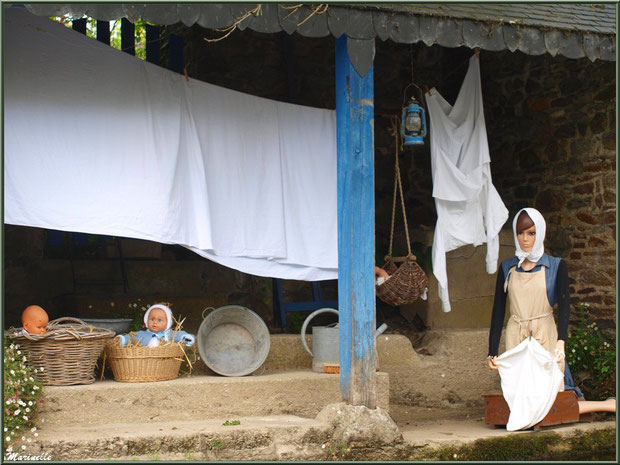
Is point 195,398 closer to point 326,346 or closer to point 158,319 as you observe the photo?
point 158,319

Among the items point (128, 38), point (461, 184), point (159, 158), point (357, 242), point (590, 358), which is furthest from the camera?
point (128, 38)

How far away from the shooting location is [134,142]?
5.81m

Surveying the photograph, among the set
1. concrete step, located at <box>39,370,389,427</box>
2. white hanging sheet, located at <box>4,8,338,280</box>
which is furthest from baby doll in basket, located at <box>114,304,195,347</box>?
white hanging sheet, located at <box>4,8,338,280</box>

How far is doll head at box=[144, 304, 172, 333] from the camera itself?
6.13 m

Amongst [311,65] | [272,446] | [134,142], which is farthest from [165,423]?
[311,65]

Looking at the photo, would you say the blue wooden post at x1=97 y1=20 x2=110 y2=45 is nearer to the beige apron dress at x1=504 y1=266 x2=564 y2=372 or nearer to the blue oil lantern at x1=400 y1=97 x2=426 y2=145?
the blue oil lantern at x1=400 y1=97 x2=426 y2=145

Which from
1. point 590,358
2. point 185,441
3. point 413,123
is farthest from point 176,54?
point 590,358

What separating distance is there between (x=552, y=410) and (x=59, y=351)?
12.1 feet

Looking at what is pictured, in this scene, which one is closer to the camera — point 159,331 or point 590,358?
point 159,331

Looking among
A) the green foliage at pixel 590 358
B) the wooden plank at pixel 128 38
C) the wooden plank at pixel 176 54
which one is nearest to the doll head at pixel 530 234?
the green foliage at pixel 590 358

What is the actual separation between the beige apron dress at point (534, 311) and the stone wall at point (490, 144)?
62.7 inches

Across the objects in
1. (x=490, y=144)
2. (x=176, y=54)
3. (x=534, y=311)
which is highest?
(x=176, y=54)

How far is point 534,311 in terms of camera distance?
241 inches

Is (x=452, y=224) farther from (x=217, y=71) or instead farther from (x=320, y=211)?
(x=217, y=71)
